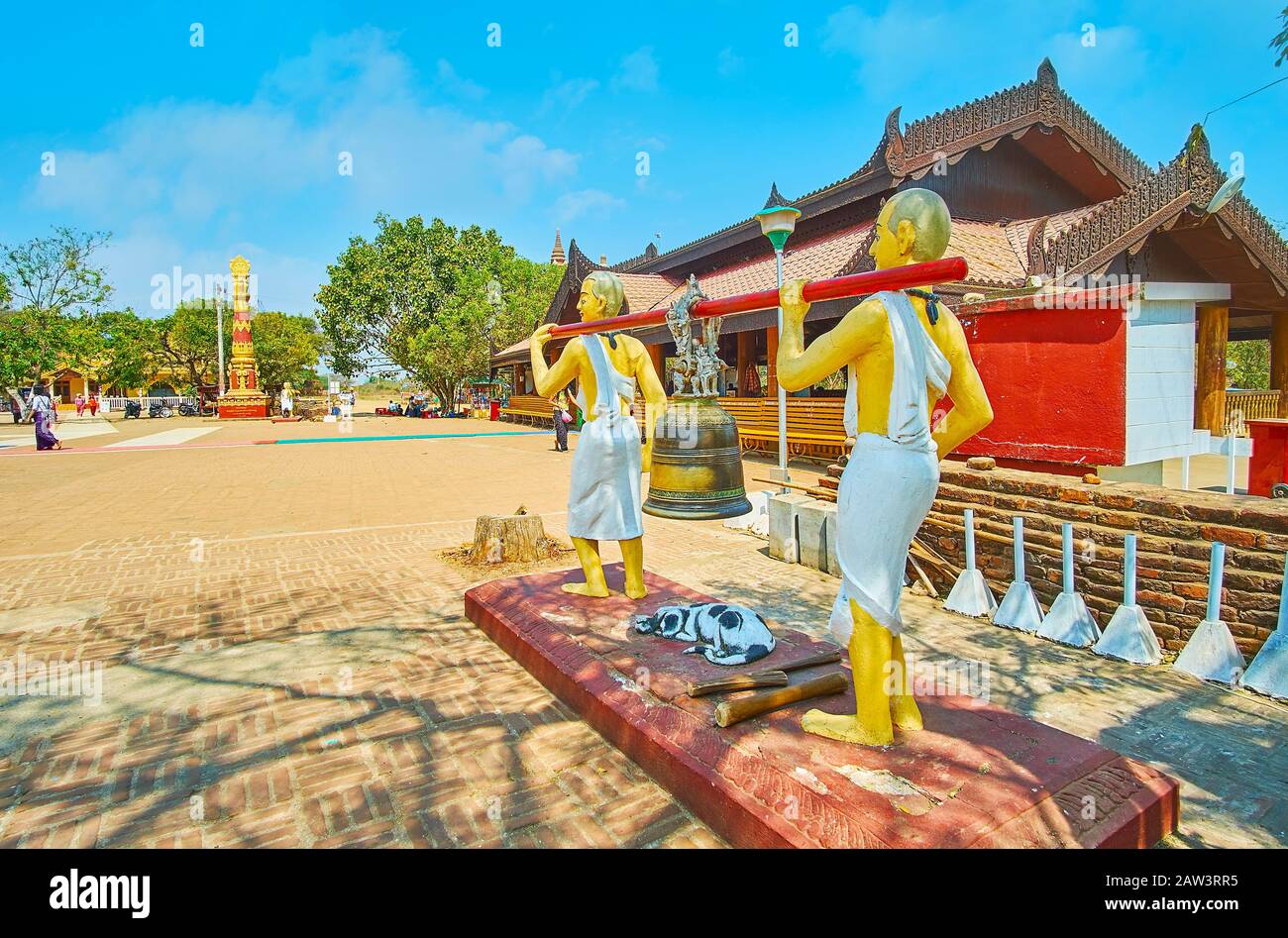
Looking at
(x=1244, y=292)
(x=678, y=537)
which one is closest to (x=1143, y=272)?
(x=1244, y=292)

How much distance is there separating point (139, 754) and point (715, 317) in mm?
3589

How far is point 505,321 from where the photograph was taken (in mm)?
37344

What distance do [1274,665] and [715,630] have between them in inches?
130

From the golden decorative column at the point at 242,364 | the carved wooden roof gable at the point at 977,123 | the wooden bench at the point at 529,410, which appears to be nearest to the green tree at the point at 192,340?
the golden decorative column at the point at 242,364

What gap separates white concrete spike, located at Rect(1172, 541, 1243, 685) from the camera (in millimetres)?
4332

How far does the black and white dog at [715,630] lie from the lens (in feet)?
13.0

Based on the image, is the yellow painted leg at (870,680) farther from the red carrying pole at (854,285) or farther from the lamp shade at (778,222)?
the lamp shade at (778,222)

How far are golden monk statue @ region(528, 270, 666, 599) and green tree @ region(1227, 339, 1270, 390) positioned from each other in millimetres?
26445

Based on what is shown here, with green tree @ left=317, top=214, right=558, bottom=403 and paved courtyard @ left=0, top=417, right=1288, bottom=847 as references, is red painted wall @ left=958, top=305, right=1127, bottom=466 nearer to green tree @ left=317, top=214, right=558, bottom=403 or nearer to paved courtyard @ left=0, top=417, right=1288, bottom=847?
paved courtyard @ left=0, top=417, right=1288, bottom=847

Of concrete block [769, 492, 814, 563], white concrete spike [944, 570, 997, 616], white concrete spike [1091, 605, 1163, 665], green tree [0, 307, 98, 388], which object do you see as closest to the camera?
white concrete spike [1091, 605, 1163, 665]

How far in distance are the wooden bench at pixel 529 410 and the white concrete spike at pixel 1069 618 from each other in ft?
80.2

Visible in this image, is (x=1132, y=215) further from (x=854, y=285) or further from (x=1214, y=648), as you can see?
(x=854, y=285)

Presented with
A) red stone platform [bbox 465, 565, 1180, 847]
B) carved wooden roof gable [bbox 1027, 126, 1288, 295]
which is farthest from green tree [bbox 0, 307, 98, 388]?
carved wooden roof gable [bbox 1027, 126, 1288, 295]
